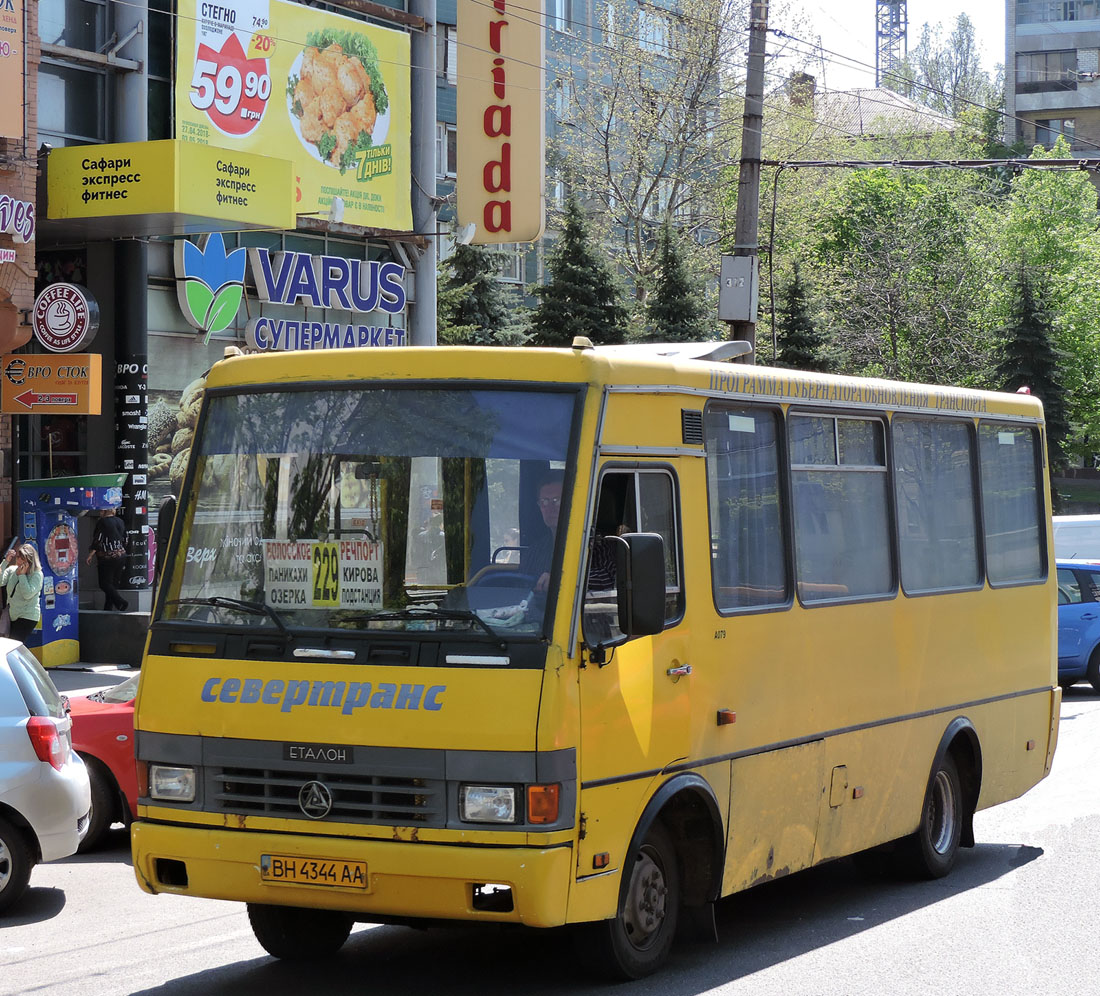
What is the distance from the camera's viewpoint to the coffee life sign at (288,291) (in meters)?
25.8

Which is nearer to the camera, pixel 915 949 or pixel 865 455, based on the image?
pixel 915 949

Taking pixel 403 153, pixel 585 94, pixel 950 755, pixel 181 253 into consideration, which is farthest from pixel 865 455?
pixel 585 94

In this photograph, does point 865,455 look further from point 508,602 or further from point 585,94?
point 585,94

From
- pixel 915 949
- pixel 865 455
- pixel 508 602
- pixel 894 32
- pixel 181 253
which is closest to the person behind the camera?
pixel 508 602

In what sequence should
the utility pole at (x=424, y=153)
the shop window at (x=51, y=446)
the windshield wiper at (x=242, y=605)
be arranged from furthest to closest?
the utility pole at (x=424, y=153)
the shop window at (x=51, y=446)
the windshield wiper at (x=242, y=605)

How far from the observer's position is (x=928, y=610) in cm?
948

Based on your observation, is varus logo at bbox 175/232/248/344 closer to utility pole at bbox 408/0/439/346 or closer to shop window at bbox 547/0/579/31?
utility pole at bbox 408/0/439/346

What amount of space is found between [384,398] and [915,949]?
11.6 feet

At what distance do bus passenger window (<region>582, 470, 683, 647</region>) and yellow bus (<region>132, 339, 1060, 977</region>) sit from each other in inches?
0.5

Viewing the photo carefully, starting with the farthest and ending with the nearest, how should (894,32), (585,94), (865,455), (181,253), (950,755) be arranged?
(894,32), (585,94), (181,253), (950,755), (865,455)

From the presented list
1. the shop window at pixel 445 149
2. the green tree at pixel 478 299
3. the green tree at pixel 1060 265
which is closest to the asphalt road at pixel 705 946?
the green tree at pixel 478 299

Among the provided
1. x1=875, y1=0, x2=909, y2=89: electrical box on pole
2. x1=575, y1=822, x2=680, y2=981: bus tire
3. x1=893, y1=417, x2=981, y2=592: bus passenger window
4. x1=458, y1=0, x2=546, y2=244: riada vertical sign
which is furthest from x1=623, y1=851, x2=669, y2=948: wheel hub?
x1=875, y1=0, x2=909, y2=89: electrical box on pole

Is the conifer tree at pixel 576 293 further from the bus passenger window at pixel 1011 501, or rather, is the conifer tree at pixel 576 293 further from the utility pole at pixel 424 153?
the bus passenger window at pixel 1011 501

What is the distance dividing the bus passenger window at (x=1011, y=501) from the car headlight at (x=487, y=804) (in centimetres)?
520
